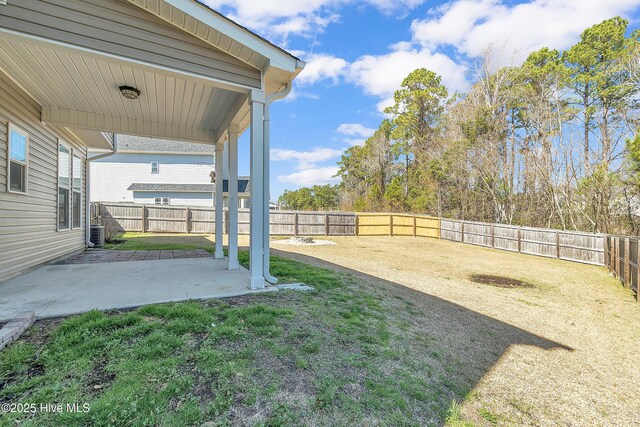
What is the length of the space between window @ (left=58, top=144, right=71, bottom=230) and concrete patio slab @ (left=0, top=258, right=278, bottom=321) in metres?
1.72

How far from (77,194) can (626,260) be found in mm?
13246

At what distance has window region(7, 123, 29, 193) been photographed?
14.1ft

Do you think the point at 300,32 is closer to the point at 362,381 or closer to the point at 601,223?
the point at 362,381

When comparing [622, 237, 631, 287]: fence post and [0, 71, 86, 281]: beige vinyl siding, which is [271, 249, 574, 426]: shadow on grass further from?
[0, 71, 86, 281]: beige vinyl siding

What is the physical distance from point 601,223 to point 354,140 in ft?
Answer: 69.0

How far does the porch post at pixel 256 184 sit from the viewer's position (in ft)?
12.7

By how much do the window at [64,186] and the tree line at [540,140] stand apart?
1512cm

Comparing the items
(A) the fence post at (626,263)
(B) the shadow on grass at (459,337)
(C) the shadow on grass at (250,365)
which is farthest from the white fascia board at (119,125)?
(A) the fence post at (626,263)

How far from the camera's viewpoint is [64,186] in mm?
6453

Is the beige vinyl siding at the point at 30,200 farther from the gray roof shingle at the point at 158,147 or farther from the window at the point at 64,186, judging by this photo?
the gray roof shingle at the point at 158,147

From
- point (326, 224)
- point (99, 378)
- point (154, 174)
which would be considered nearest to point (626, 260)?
point (99, 378)

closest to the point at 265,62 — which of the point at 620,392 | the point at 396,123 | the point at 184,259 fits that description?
the point at 184,259

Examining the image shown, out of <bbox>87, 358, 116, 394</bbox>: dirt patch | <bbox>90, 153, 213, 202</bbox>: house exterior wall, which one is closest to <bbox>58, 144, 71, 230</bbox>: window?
<bbox>87, 358, 116, 394</bbox>: dirt patch

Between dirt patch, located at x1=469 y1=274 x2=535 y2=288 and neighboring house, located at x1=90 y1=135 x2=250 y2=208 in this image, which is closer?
dirt patch, located at x1=469 y1=274 x2=535 y2=288
